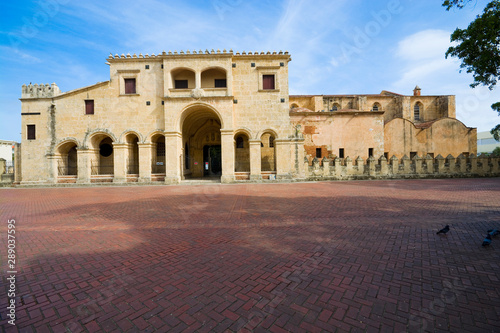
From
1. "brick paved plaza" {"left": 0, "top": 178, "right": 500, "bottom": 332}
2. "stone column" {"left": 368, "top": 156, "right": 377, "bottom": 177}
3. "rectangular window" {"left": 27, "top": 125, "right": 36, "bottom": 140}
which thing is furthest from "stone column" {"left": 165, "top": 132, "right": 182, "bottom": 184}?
"stone column" {"left": 368, "top": 156, "right": 377, "bottom": 177}

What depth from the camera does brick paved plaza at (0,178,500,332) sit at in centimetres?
246

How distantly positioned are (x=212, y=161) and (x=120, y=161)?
16.0m

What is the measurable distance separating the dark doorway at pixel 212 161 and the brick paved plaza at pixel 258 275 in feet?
65.5

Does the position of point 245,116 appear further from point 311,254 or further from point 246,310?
point 246,310

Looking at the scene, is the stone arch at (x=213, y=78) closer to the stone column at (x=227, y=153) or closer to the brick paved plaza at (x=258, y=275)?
the stone column at (x=227, y=153)

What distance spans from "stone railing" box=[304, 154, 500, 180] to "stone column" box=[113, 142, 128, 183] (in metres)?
16.8

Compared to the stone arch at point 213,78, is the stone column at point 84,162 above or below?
below

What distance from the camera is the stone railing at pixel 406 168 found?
1967 centimetres

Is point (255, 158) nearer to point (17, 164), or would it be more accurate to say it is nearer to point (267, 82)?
point (267, 82)

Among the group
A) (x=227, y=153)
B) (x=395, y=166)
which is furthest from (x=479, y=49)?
(x=227, y=153)

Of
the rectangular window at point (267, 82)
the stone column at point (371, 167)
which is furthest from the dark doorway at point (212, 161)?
the stone column at point (371, 167)

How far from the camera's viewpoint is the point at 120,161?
18922 millimetres

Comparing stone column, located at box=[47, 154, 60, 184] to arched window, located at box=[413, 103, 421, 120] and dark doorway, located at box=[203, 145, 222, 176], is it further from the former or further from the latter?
arched window, located at box=[413, 103, 421, 120]

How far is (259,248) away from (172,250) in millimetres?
1880
